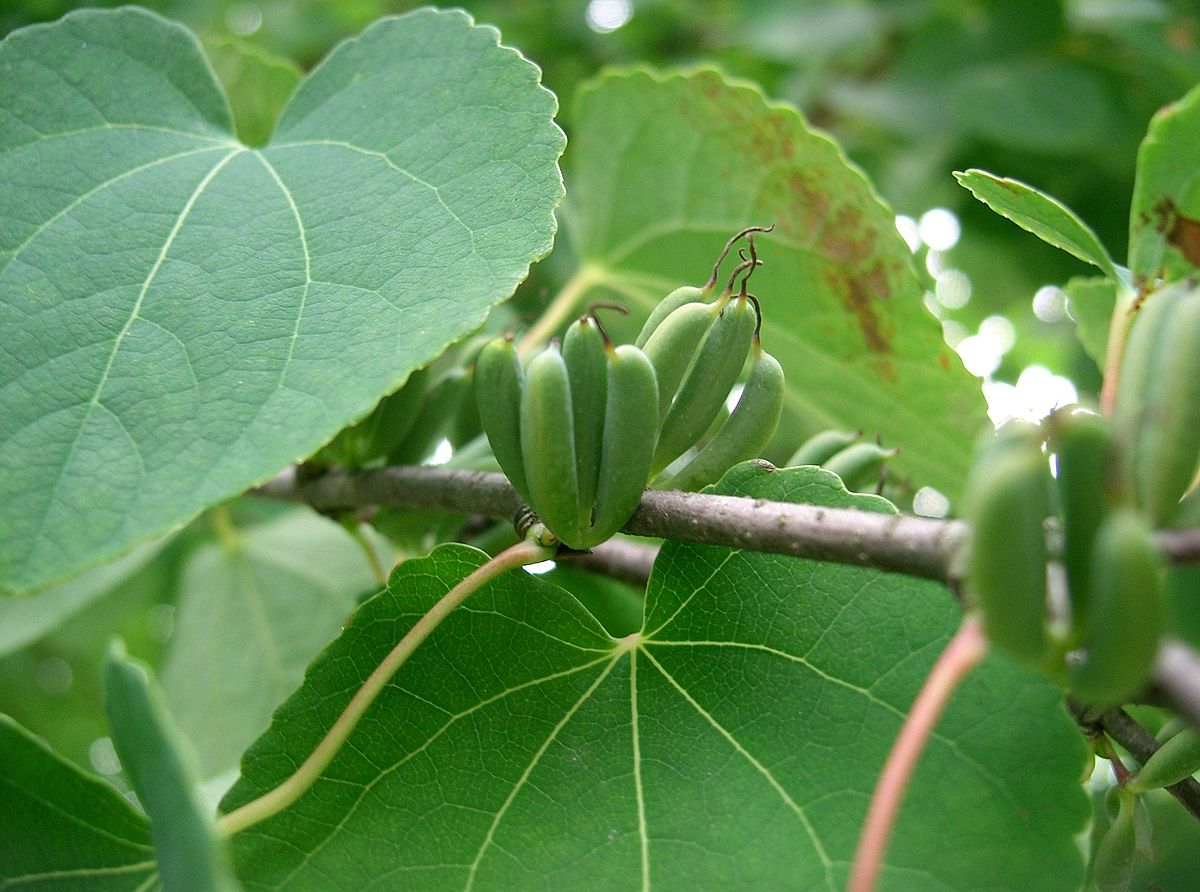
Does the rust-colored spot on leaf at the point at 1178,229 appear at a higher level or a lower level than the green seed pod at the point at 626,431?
lower

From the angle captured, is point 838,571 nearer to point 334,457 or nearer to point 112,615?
point 334,457

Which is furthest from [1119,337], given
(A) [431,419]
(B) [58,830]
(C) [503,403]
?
(B) [58,830]

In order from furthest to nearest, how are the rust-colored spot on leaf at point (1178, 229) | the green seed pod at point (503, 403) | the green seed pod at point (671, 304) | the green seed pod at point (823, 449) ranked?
the green seed pod at point (823, 449) → the rust-colored spot on leaf at point (1178, 229) → the green seed pod at point (671, 304) → the green seed pod at point (503, 403)

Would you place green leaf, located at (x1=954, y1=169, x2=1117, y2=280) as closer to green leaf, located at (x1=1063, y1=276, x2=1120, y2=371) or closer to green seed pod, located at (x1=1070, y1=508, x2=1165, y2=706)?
green leaf, located at (x1=1063, y1=276, x2=1120, y2=371)

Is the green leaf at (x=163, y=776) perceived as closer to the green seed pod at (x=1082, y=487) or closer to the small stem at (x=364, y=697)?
the small stem at (x=364, y=697)

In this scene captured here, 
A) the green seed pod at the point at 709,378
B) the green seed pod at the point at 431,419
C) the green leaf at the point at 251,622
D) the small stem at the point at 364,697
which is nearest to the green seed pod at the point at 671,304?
the green seed pod at the point at 709,378

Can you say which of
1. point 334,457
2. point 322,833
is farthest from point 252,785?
point 334,457

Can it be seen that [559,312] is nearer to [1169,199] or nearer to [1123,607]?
[1169,199]
